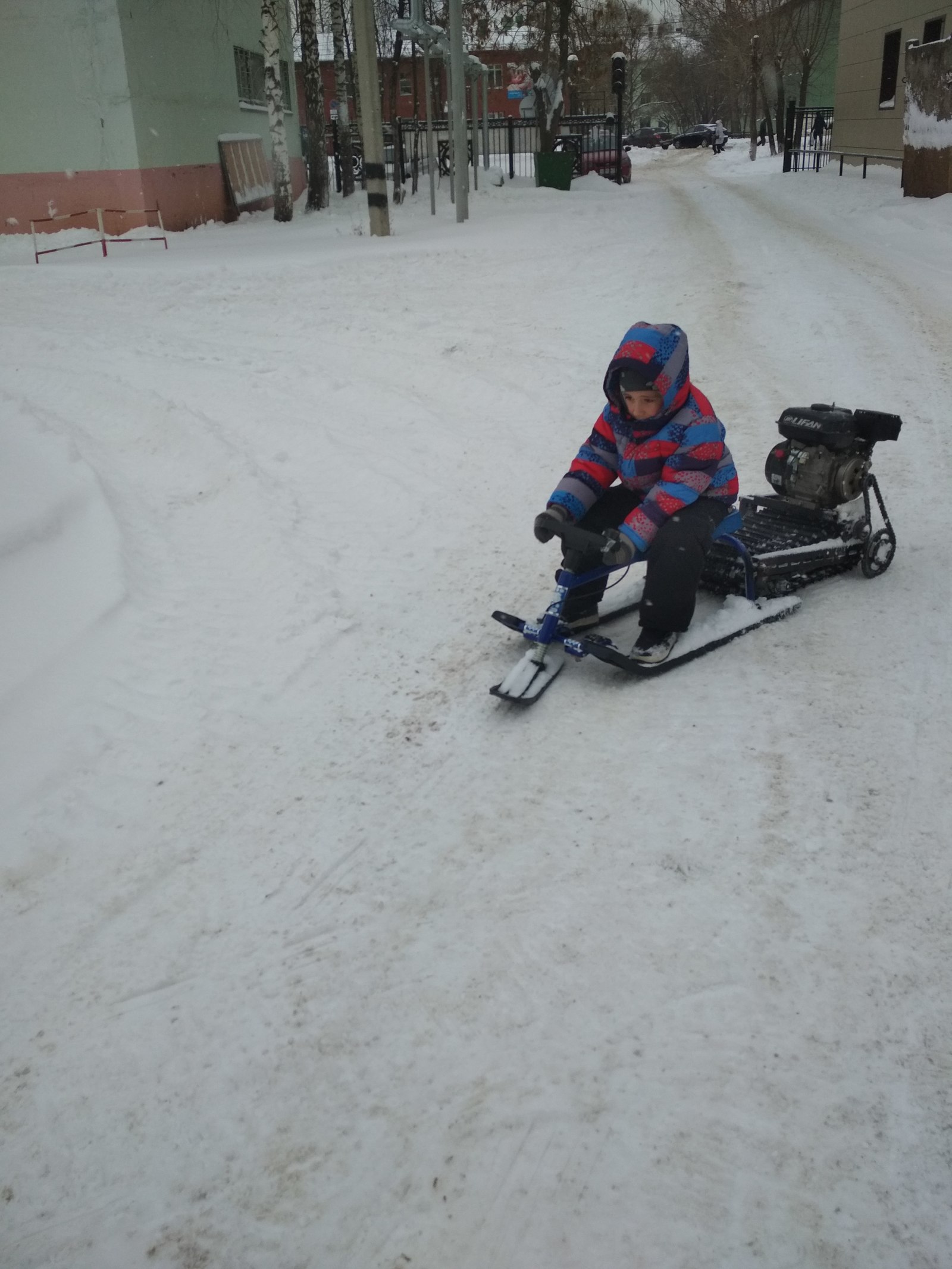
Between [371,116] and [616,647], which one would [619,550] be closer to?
[616,647]

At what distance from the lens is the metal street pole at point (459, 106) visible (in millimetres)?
16312

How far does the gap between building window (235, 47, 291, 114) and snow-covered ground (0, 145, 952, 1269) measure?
19314 mm

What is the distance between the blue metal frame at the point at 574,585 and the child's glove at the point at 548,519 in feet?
0.55

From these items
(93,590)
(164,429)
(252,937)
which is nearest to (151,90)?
(164,429)

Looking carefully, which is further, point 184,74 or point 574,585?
point 184,74

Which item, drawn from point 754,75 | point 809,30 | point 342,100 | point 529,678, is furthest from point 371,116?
point 809,30

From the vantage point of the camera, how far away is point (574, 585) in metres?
3.97

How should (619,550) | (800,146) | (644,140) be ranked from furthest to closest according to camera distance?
(644,140)
(800,146)
(619,550)

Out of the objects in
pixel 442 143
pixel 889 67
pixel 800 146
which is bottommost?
pixel 800 146

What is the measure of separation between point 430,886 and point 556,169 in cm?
2585

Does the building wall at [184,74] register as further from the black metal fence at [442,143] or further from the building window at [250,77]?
the black metal fence at [442,143]

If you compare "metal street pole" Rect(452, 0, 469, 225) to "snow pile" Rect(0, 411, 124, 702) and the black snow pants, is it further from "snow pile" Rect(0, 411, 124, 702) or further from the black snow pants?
the black snow pants

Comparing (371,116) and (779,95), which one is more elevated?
(779,95)

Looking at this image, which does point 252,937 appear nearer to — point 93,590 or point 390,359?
point 93,590
